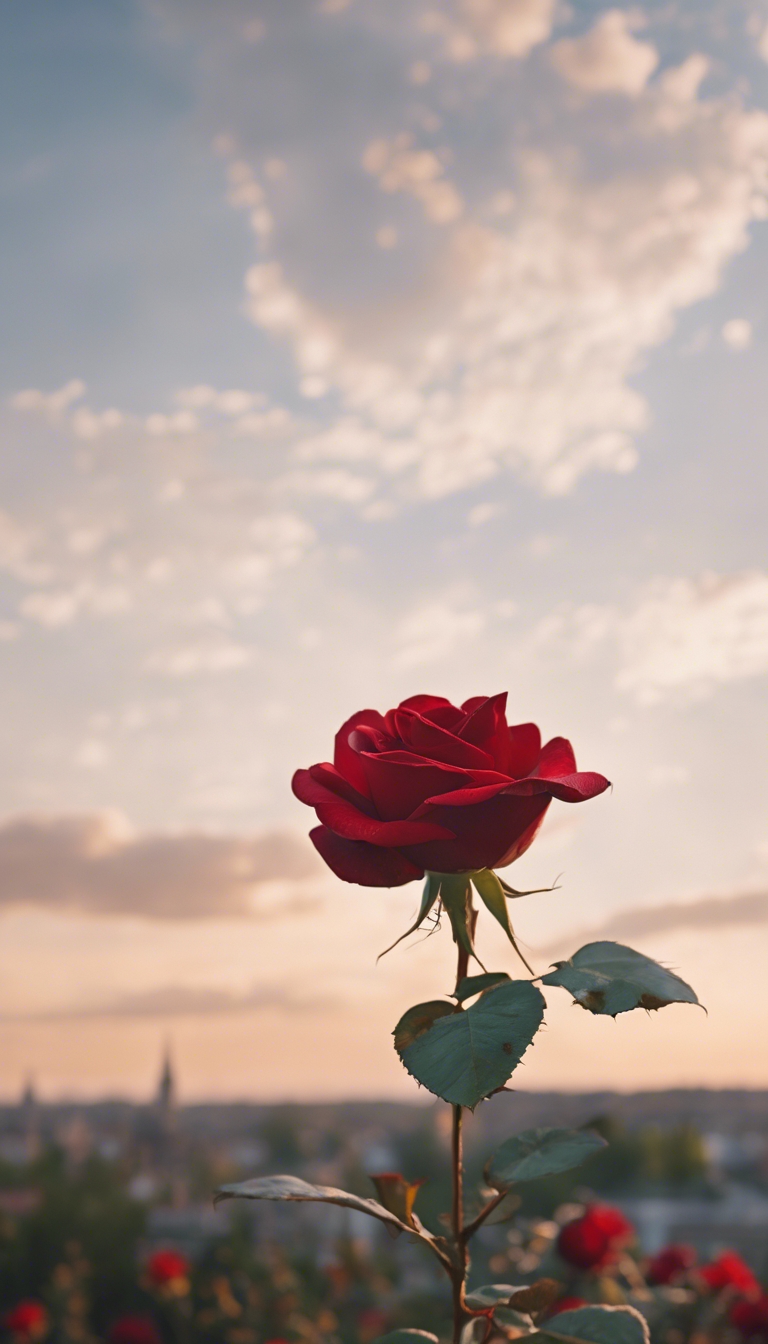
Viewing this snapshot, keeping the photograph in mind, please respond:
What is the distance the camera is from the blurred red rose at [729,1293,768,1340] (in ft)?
11.5

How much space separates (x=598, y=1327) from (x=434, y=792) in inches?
28.7

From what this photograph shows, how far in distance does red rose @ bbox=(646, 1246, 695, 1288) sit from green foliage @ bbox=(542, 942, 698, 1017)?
2.93 m

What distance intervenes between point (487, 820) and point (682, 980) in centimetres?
31

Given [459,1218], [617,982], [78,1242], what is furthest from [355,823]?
[78,1242]

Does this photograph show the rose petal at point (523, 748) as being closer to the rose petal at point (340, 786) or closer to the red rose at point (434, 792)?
the red rose at point (434, 792)

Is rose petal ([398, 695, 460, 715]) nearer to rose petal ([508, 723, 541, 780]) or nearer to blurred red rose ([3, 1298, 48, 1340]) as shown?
rose petal ([508, 723, 541, 780])

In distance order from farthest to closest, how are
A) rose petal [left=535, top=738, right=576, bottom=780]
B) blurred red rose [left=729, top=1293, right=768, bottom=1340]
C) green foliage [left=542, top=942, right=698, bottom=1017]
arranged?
blurred red rose [left=729, top=1293, right=768, bottom=1340] < rose petal [left=535, top=738, right=576, bottom=780] < green foliage [left=542, top=942, right=698, bottom=1017]

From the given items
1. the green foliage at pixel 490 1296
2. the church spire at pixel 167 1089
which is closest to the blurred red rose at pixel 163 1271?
the green foliage at pixel 490 1296

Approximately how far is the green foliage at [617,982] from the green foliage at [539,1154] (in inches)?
10.6

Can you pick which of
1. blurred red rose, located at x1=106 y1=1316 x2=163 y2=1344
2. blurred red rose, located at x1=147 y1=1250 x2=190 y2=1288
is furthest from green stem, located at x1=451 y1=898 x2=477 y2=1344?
blurred red rose, located at x1=147 y1=1250 x2=190 y2=1288

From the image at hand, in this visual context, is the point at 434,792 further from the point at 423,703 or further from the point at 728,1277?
the point at 728,1277

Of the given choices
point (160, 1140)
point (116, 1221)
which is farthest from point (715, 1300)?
point (160, 1140)

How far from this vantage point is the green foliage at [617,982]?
132 cm

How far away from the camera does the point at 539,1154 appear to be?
157 cm
